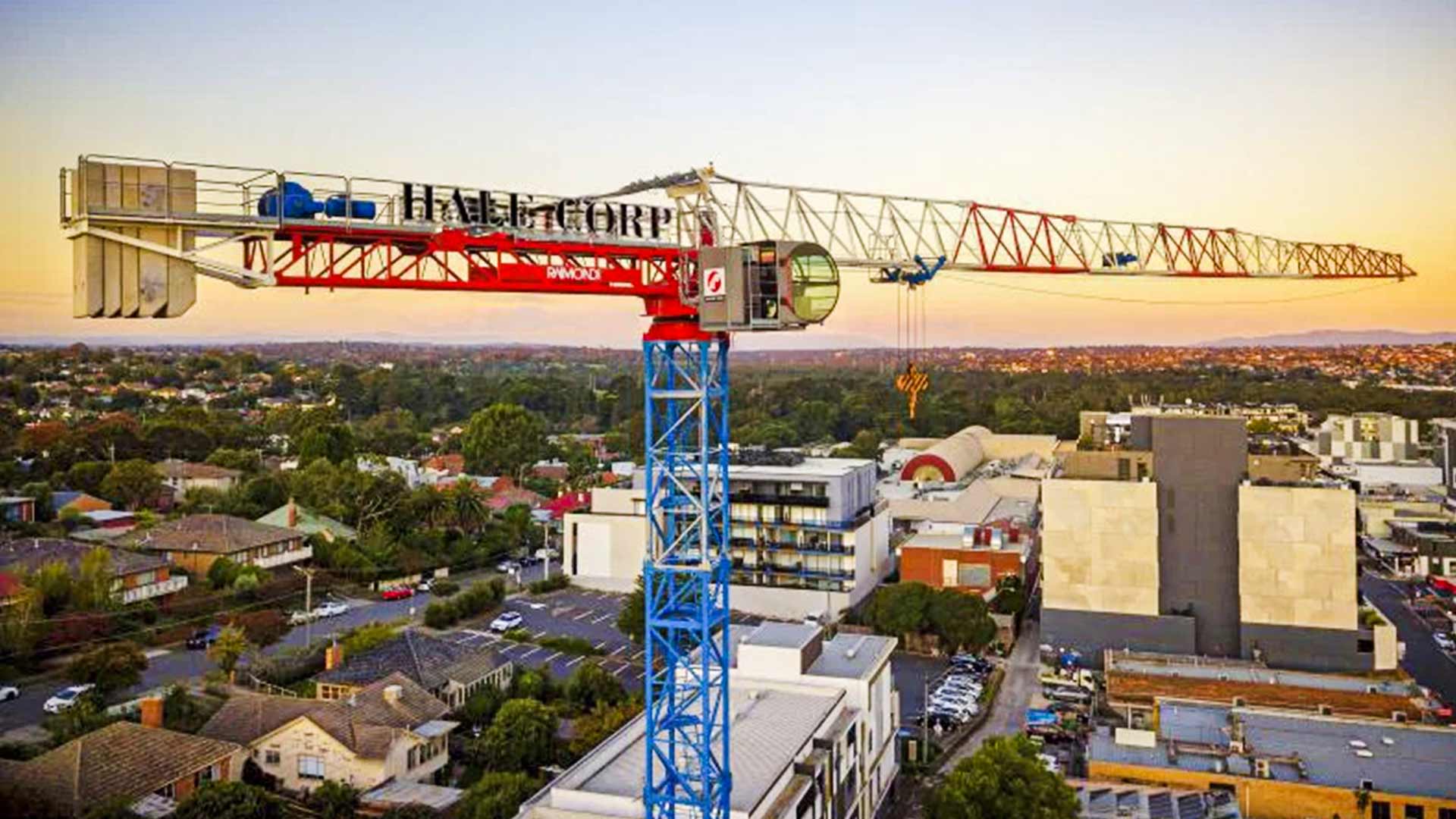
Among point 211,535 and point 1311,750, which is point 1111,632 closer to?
point 1311,750

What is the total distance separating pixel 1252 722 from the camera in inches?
462

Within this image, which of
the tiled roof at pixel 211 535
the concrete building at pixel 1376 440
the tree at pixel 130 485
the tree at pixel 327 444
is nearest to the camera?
the tiled roof at pixel 211 535

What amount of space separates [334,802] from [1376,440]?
32.5 meters

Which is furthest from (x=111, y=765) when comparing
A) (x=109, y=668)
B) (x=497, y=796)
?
(x=109, y=668)

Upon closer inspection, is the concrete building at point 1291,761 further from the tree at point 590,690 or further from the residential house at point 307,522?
the residential house at point 307,522

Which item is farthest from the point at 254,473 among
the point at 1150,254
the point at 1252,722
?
the point at 1252,722

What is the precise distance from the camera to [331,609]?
18781 mm

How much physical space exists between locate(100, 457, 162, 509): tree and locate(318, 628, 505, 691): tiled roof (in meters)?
13.2

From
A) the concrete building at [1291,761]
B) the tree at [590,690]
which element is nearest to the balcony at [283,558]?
the tree at [590,690]

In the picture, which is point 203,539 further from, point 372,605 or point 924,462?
point 924,462

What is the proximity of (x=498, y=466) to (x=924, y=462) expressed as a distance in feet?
46.1

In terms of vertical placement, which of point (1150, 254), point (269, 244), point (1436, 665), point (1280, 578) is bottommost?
point (1436, 665)

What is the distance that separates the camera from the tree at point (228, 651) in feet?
47.0

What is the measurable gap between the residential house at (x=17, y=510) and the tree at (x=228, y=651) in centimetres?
949
